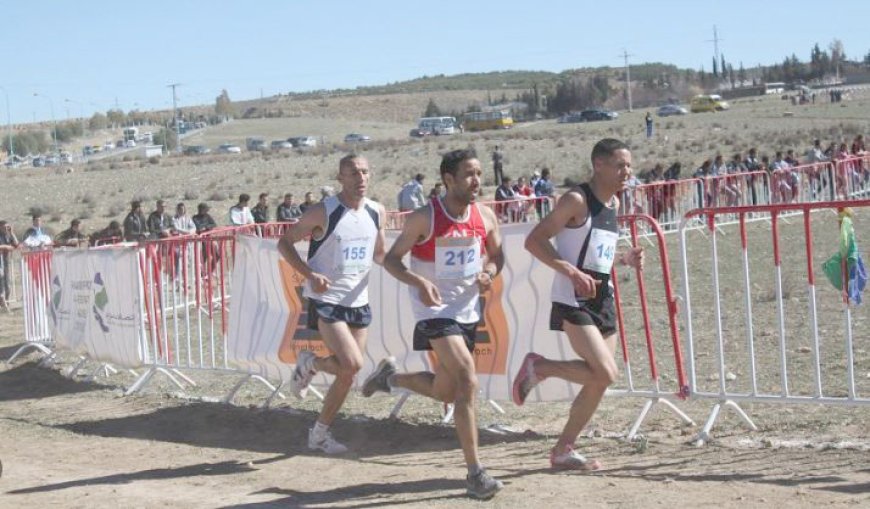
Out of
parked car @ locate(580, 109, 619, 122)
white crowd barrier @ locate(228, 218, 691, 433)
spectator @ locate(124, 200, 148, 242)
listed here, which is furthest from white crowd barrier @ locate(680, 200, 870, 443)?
parked car @ locate(580, 109, 619, 122)

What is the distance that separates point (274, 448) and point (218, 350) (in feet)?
17.1

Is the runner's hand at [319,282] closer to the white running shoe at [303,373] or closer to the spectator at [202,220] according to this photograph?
the white running shoe at [303,373]

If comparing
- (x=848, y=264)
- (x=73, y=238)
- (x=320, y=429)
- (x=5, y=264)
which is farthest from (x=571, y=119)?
(x=320, y=429)

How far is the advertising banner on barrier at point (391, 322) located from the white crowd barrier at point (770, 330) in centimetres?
106

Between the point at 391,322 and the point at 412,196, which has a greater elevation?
the point at 412,196

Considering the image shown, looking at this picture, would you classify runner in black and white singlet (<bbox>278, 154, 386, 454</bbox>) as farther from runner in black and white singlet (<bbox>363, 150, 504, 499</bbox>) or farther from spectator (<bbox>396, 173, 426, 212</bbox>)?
spectator (<bbox>396, 173, 426, 212</bbox>)

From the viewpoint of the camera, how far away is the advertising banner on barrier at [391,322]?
351 inches

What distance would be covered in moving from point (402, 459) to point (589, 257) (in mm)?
2116

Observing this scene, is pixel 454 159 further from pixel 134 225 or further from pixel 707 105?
pixel 707 105

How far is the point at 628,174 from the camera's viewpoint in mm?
7297

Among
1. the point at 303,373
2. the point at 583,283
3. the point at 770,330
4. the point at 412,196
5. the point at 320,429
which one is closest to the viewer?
the point at 583,283

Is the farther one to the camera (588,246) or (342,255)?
(342,255)

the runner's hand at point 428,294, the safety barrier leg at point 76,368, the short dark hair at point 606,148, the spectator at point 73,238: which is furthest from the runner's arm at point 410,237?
the spectator at point 73,238

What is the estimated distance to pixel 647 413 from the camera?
880cm
